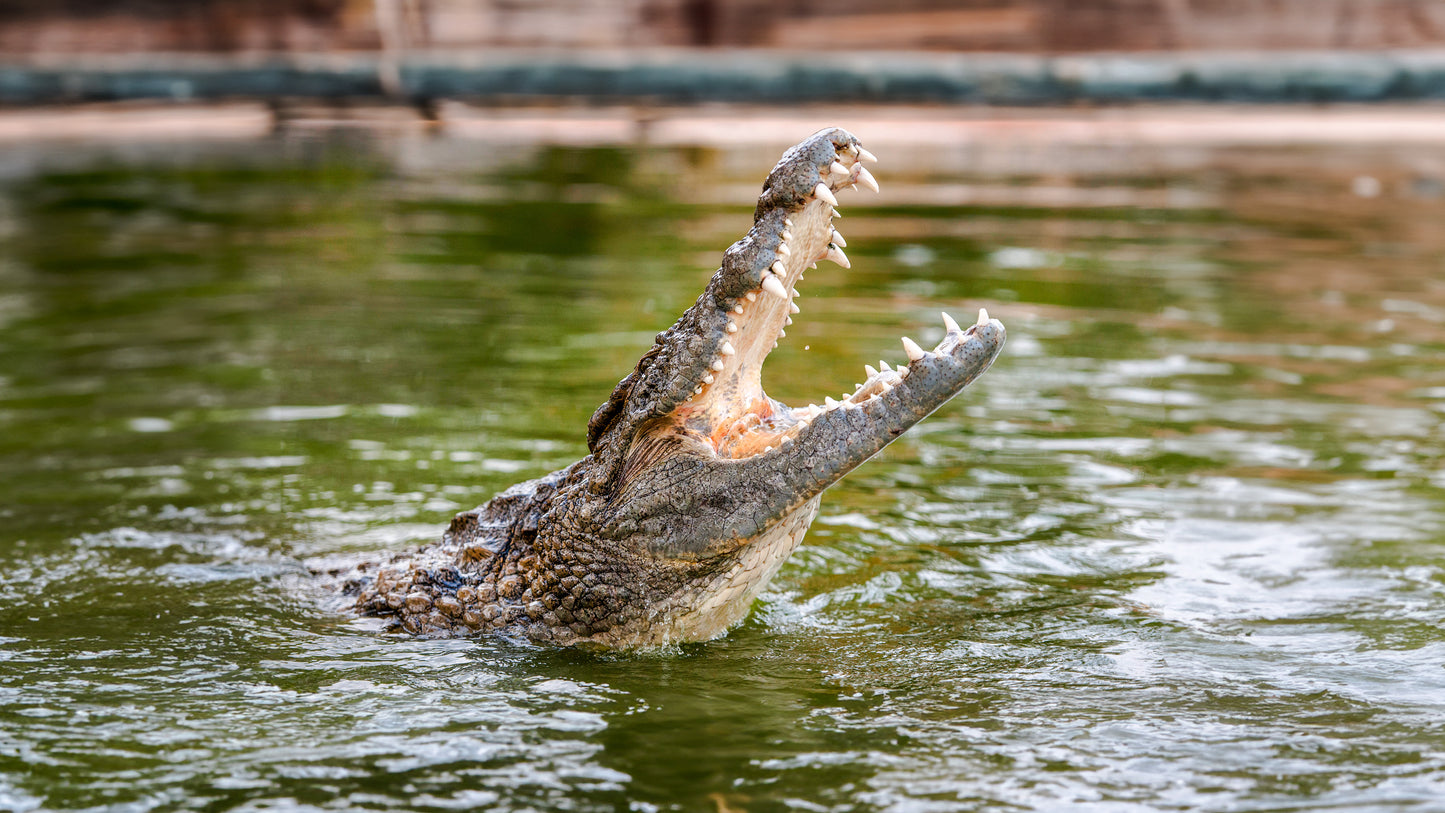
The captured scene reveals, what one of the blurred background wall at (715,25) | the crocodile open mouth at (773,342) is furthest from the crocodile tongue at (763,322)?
the blurred background wall at (715,25)

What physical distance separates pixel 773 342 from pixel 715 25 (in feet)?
39.0

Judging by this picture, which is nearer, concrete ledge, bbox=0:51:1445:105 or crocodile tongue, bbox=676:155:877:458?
crocodile tongue, bbox=676:155:877:458

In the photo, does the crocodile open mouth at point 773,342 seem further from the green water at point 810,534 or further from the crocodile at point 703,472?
the green water at point 810,534

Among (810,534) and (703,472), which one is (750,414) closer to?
(703,472)

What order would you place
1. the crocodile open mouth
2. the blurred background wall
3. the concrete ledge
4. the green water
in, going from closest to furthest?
the green water
the crocodile open mouth
the concrete ledge
the blurred background wall

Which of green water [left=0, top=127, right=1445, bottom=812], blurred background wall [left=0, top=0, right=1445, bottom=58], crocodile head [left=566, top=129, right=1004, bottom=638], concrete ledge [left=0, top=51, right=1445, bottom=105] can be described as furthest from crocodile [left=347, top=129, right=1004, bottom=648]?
blurred background wall [left=0, top=0, right=1445, bottom=58]

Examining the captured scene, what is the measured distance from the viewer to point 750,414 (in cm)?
445

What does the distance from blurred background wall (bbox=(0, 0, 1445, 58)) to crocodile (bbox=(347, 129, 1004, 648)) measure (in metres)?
11.7

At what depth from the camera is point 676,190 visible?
15352mm

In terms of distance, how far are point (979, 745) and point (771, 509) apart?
875 millimetres

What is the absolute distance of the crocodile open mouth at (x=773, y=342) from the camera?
4.06m

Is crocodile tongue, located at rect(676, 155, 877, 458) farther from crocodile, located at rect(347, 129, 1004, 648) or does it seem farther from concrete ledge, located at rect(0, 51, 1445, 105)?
concrete ledge, located at rect(0, 51, 1445, 105)

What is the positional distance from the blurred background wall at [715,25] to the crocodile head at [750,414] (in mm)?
11690

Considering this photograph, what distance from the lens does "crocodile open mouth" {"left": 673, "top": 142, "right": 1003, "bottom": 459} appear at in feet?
13.3
